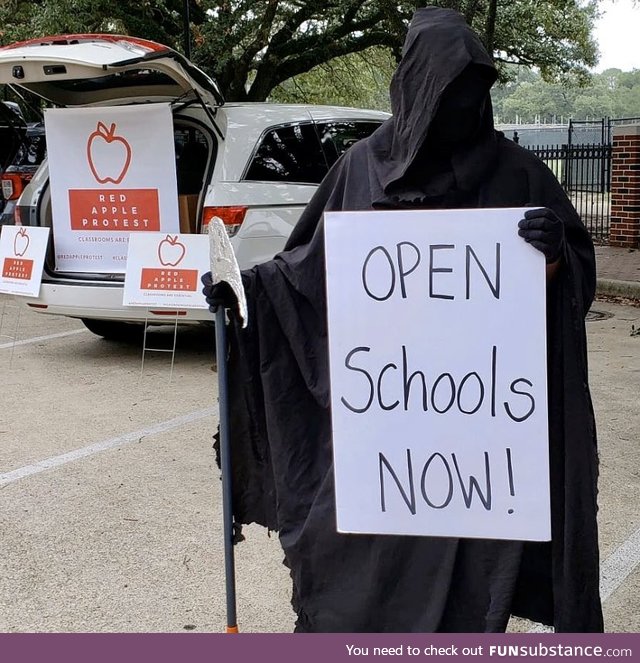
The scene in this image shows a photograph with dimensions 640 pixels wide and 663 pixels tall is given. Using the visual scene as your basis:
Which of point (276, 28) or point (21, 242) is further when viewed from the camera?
point (276, 28)

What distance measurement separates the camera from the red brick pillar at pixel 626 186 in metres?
12.8

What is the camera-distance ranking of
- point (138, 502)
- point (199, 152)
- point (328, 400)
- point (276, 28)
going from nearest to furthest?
point (328, 400) < point (138, 502) < point (199, 152) < point (276, 28)

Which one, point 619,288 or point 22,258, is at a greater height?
point 22,258

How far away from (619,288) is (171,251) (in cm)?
571

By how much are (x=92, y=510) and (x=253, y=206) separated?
9.64ft

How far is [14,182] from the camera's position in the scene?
31.4ft

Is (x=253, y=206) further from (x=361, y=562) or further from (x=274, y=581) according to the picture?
(x=361, y=562)

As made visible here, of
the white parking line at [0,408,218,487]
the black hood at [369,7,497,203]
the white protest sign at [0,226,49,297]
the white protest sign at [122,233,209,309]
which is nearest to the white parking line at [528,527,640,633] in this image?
the black hood at [369,7,497,203]

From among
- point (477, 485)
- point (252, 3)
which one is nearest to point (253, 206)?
point (477, 485)

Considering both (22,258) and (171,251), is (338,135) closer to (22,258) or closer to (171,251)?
(171,251)

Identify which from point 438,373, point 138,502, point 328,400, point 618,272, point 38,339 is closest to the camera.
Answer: point 438,373

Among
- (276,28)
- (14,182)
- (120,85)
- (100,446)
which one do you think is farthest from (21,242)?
(276,28)

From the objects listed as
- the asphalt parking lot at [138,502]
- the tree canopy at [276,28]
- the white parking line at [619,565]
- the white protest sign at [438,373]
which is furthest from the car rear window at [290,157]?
the tree canopy at [276,28]

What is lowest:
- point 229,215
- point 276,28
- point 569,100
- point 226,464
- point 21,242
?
point 226,464
